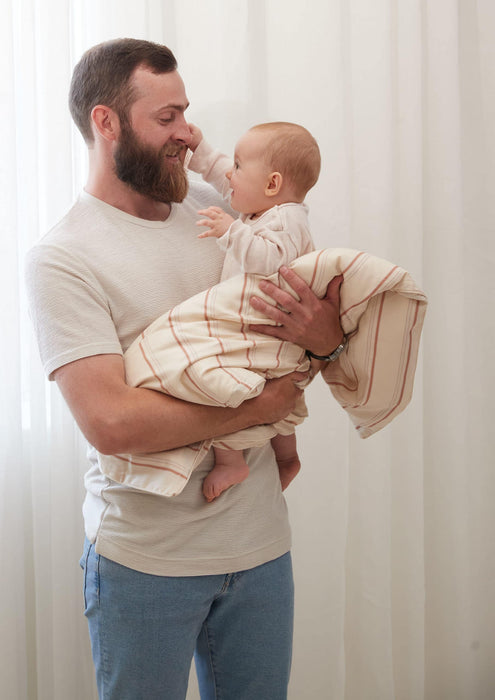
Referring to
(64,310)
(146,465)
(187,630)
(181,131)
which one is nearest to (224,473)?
(146,465)

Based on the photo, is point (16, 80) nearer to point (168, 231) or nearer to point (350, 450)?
point (168, 231)

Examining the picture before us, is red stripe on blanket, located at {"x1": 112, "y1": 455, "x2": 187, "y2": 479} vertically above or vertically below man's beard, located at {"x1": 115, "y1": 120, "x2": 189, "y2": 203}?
below

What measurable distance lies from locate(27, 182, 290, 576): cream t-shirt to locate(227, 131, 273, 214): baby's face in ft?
0.39

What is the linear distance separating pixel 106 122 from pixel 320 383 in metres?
0.92

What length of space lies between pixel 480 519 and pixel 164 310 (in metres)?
1.32

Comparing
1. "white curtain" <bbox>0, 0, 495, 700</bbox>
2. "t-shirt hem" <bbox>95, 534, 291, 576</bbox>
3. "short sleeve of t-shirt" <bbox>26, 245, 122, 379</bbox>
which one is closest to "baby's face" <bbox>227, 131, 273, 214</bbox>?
"short sleeve of t-shirt" <bbox>26, 245, 122, 379</bbox>

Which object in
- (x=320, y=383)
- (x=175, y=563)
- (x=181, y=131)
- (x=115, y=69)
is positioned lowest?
(x=175, y=563)

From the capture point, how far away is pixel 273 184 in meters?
1.40

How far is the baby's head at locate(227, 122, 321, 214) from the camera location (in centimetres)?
138

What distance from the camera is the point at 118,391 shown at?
121 centimetres

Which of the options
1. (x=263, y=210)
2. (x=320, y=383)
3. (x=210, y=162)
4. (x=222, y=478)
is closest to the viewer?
(x=222, y=478)

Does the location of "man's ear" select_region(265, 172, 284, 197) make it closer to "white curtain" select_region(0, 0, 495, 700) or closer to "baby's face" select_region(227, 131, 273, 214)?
"baby's face" select_region(227, 131, 273, 214)

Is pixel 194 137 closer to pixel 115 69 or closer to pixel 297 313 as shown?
pixel 115 69

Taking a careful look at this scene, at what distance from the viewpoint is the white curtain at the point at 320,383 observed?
175 centimetres
